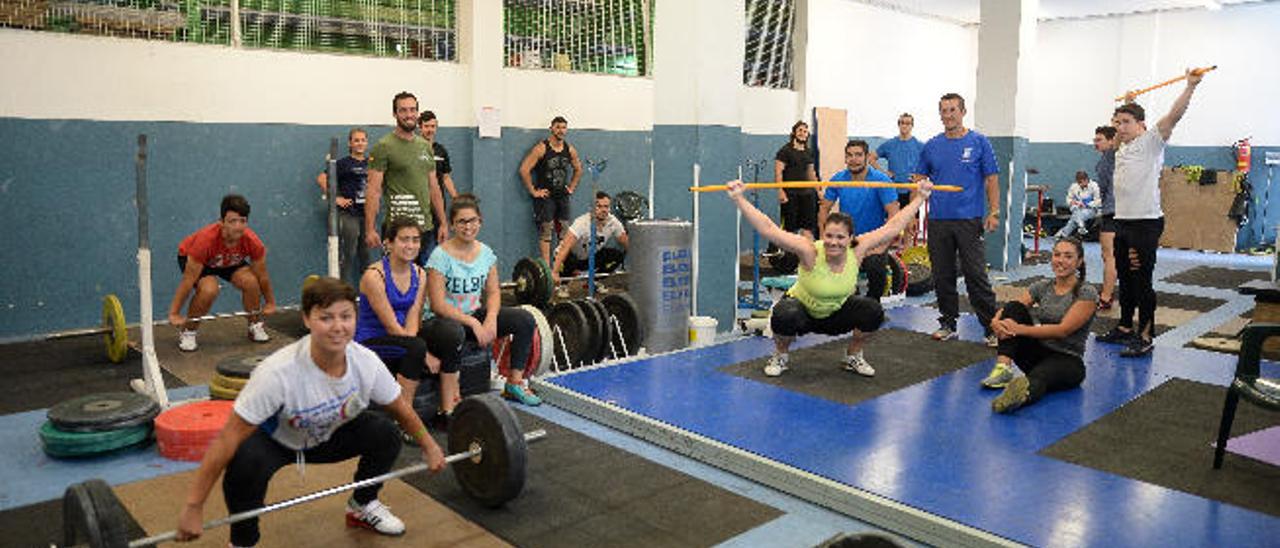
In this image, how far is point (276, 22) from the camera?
5.68 m

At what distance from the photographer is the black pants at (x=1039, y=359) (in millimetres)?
3814

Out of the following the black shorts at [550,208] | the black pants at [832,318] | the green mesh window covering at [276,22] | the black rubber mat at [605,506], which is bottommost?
the black rubber mat at [605,506]

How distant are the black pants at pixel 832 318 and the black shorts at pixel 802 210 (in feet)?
10.6

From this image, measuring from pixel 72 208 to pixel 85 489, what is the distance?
3.77m

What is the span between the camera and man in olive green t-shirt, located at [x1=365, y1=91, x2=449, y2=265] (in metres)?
4.37

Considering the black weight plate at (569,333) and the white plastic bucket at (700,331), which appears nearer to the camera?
the black weight plate at (569,333)

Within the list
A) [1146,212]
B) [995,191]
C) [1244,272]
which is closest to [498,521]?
[995,191]

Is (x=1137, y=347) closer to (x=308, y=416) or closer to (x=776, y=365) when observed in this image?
(x=776, y=365)

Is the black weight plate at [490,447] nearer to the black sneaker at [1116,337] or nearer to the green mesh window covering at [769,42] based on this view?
the black sneaker at [1116,337]

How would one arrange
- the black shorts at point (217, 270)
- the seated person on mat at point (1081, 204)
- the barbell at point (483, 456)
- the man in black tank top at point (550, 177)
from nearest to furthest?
the barbell at point (483, 456)
the black shorts at point (217, 270)
the man in black tank top at point (550, 177)
the seated person on mat at point (1081, 204)

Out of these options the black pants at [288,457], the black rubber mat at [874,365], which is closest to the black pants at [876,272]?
the black rubber mat at [874,365]

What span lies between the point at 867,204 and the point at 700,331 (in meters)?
1.32

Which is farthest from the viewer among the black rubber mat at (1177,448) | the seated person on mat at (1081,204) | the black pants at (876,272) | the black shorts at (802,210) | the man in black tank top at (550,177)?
the seated person on mat at (1081,204)

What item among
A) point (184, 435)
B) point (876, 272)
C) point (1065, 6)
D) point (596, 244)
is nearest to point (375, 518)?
point (184, 435)
